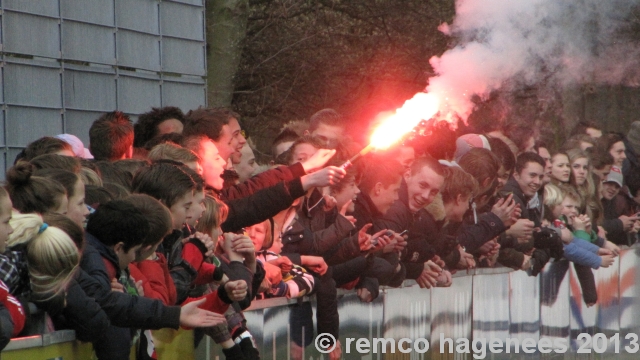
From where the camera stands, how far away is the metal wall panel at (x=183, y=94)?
1154cm

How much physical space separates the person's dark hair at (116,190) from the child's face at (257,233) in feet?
4.70

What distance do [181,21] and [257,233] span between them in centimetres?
435

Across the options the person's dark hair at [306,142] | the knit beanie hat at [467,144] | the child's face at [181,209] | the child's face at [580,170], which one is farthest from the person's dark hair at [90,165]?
the child's face at [580,170]

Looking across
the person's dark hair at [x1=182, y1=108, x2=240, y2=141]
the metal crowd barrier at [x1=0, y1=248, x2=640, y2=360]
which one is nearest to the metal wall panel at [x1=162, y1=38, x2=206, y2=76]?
the person's dark hair at [x1=182, y1=108, x2=240, y2=141]

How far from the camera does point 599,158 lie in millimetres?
14328

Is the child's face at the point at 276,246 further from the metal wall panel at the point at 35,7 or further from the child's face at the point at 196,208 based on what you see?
the metal wall panel at the point at 35,7

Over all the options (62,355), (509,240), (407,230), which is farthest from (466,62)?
(62,355)

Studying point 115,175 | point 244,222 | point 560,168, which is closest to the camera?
point 115,175

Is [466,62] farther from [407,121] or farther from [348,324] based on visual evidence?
[348,324]

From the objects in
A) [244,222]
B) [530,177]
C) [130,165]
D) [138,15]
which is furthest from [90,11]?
[530,177]

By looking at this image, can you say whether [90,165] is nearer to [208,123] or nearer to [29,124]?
[208,123]

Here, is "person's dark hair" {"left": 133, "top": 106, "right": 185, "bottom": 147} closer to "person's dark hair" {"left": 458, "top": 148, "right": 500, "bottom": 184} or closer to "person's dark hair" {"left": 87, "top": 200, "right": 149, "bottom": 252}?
"person's dark hair" {"left": 458, "top": 148, "right": 500, "bottom": 184}

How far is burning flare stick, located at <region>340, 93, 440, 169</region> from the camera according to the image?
864cm

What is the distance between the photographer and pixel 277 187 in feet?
24.8
